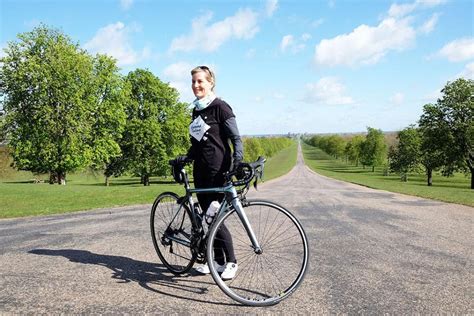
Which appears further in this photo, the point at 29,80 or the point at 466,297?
the point at 29,80

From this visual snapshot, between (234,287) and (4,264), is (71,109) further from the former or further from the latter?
(234,287)

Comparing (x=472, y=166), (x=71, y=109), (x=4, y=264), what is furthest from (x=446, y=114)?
(x=4, y=264)

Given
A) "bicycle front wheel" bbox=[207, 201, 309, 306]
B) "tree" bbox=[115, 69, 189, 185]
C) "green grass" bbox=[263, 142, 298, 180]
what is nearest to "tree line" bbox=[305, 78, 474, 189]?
"green grass" bbox=[263, 142, 298, 180]

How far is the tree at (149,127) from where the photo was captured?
1534 inches

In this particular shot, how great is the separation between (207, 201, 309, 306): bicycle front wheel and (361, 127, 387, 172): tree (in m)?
75.7

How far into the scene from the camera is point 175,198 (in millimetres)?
4734

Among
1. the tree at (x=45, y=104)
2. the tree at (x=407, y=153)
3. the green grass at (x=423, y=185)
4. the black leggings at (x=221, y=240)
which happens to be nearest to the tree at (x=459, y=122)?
the green grass at (x=423, y=185)

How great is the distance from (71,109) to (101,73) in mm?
5466

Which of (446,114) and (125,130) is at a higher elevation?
(446,114)

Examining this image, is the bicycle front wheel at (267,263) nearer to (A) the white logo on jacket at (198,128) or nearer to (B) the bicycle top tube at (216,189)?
(B) the bicycle top tube at (216,189)

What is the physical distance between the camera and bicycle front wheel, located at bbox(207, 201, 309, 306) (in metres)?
3.78

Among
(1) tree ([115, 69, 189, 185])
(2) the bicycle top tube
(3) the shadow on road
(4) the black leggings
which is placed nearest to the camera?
(2) the bicycle top tube

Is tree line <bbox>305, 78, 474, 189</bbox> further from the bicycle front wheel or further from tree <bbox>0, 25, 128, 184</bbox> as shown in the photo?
the bicycle front wheel

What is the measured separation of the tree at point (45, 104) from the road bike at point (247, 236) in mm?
29043
